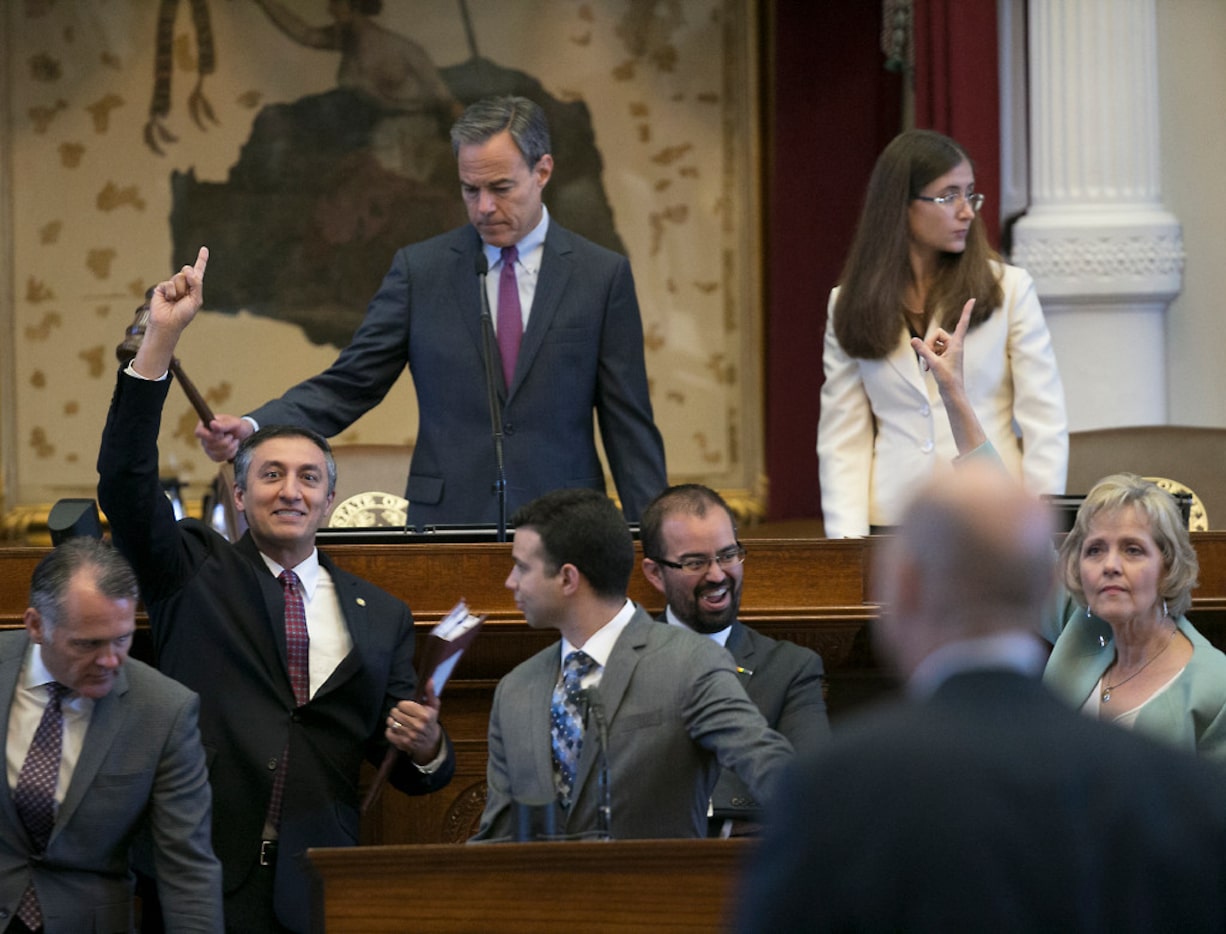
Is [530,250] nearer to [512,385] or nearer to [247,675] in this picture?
[512,385]

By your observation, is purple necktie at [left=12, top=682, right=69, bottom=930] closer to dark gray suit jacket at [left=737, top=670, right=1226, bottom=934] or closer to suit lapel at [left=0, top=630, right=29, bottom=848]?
suit lapel at [left=0, top=630, right=29, bottom=848]

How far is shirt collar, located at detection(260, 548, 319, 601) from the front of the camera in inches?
156

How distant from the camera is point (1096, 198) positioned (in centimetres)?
657

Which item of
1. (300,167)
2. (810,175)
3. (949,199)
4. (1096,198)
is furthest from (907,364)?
(300,167)

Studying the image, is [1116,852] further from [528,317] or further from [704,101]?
[704,101]

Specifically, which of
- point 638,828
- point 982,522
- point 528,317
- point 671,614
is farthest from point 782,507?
point 982,522

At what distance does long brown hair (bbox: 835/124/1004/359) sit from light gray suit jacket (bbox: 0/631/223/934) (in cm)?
166

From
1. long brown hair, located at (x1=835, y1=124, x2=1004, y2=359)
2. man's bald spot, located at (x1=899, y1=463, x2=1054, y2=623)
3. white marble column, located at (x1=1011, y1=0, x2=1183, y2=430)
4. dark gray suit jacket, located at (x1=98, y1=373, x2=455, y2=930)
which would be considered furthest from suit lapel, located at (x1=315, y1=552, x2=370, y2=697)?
white marble column, located at (x1=1011, y1=0, x2=1183, y2=430)

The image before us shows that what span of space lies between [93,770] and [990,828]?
226cm

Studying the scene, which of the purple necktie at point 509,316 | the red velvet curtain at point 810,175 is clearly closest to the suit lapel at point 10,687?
the purple necktie at point 509,316

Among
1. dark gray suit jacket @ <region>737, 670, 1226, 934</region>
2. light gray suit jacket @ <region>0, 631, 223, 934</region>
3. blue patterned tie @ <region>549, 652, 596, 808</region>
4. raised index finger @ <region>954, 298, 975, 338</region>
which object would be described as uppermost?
raised index finger @ <region>954, 298, 975, 338</region>

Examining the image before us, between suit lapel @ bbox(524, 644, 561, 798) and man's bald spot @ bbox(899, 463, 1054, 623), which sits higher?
man's bald spot @ bbox(899, 463, 1054, 623)

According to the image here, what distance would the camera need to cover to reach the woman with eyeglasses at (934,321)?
441 cm

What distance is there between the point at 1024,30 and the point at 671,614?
360 centimetres
